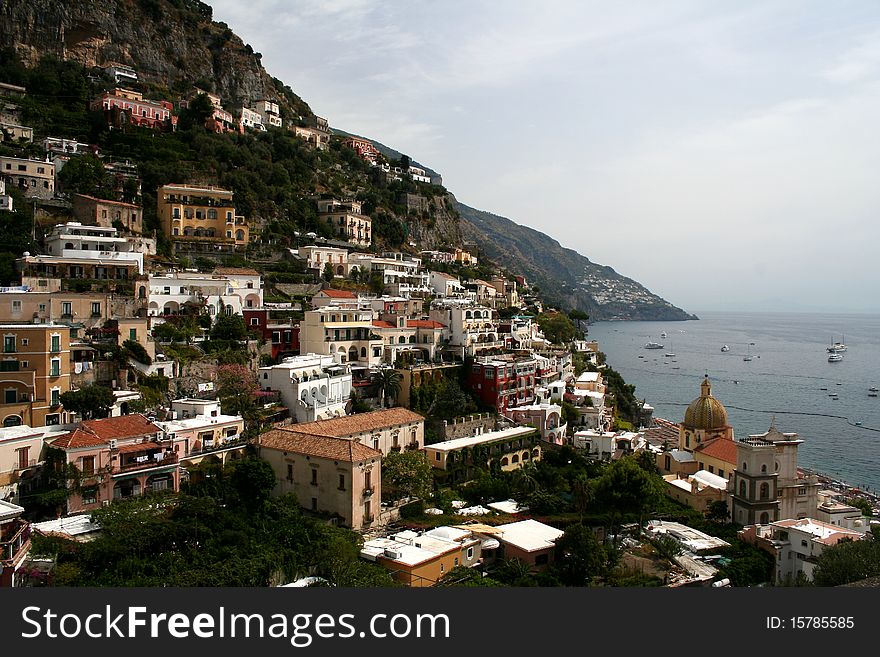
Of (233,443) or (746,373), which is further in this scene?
(746,373)

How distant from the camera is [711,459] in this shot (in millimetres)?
34500

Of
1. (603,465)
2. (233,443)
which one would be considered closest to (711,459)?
(603,465)

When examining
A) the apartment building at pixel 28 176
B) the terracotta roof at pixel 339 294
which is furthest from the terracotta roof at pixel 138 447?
the apartment building at pixel 28 176

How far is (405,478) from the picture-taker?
25.6 metres

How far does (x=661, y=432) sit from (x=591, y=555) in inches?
1124

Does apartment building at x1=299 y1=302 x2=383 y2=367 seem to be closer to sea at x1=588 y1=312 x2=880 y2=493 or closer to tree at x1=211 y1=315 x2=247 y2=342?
tree at x1=211 y1=315 x2=247 y2=342

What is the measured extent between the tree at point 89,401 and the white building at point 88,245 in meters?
11.7

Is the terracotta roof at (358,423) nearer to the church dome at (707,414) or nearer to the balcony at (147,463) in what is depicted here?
the balcony at (147,463)

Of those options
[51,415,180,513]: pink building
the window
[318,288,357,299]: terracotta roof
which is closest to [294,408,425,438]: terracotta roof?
[51,415,180,513]: pink building

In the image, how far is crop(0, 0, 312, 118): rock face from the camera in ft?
192

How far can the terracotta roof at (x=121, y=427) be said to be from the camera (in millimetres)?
22344

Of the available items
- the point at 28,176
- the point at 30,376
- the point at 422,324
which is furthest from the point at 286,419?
the point at 28,176

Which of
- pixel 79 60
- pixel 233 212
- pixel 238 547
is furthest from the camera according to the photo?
pixel 79 60

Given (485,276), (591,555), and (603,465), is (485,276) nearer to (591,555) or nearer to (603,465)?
(603,465)
